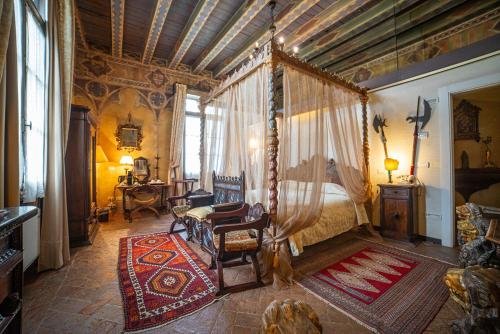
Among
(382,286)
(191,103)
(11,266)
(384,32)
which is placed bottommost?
(382,286)

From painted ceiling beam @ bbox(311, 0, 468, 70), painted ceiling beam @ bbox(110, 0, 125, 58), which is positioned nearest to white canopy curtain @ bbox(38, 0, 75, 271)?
painted ceiling beam @ bbox(110, 0, 125, 58)

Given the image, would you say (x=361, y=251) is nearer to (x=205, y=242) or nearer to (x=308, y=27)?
(x=205, y=242)

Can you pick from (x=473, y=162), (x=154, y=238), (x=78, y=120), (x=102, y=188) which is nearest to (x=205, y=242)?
(x=154, y=238)

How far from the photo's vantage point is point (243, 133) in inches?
117

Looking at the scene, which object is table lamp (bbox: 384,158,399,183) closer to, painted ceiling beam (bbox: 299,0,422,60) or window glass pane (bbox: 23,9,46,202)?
painted ceiling beam (bbox: 299,0,422,60)

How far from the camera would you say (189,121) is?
596 centimetres

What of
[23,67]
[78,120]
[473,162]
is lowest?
[473,162]

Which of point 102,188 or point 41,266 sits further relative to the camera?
point 102,188

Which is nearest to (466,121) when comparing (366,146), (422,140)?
(422,140)

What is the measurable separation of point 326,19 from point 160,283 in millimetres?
4516

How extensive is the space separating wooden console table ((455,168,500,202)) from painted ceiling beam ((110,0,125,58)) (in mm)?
6884

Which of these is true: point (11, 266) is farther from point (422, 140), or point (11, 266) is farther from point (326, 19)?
point (422, 140)

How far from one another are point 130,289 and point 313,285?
1884mm

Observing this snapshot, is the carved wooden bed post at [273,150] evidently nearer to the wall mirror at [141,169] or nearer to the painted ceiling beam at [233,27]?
the painted ceiling beam at [233,27]
